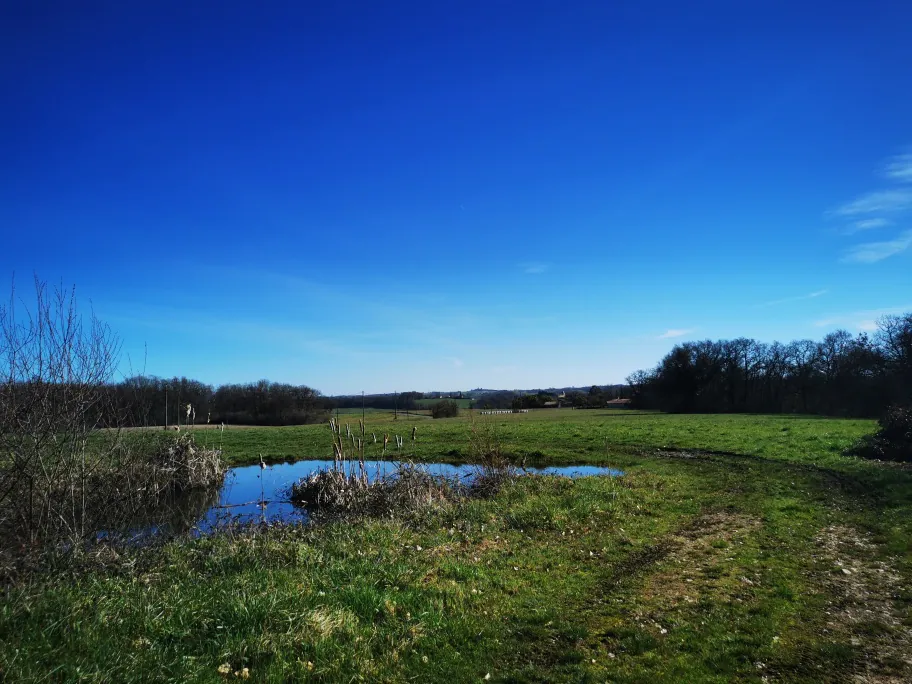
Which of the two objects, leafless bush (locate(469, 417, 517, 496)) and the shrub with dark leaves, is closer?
leafless bush (locate(469, 417, 517, 496))

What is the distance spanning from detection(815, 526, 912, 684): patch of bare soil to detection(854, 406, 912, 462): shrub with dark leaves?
12.7 meters

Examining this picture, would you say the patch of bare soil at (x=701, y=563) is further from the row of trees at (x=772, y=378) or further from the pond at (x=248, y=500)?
the row of trees at (x=772, y=378)

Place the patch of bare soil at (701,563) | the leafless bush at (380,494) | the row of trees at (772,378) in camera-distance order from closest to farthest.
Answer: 1. the patch of bare soil at (701,563)
2. the leafless bush at (380,494)
3. the row of trees at (772,378)

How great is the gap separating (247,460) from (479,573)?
22.6 meters

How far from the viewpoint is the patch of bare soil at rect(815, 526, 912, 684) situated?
5262 mm

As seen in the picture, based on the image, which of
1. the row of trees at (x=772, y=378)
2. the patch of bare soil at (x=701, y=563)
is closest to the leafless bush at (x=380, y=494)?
the patch of bare soil at (x=701, y=563)

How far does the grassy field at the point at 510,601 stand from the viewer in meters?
5.22

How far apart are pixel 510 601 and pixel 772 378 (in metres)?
71.3

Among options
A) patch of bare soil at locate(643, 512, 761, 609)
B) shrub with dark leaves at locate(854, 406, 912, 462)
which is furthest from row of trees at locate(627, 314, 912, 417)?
patch of bare soil at locate(643, 512, 761, 609)

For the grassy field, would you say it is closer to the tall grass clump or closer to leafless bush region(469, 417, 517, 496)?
the tall grass clump

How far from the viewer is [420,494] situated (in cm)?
1427

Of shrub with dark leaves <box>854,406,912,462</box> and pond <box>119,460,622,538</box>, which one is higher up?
shrub with dark leaves <box>854,406,912,462</box>

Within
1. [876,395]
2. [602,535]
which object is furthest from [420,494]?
[876,395]

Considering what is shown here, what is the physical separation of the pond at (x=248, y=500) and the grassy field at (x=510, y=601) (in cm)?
279
